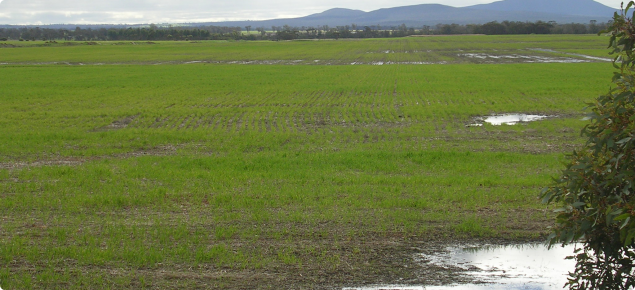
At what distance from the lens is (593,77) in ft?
110

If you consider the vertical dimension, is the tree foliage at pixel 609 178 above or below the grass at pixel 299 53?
below

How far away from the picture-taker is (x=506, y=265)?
6.63 metres

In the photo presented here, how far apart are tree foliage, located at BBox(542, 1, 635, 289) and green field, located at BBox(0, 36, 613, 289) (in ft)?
7.08

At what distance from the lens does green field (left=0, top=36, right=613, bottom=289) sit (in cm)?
642

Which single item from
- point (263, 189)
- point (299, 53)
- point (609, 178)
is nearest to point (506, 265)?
point (609, 178)

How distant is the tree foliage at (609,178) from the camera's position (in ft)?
12.8

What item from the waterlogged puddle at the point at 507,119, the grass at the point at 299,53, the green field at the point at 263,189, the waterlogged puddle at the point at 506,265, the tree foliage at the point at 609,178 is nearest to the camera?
the tree foliage at the point at 609,178

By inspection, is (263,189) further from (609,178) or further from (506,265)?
(609,178)

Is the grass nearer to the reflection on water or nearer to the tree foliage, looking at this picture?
the reflection on water

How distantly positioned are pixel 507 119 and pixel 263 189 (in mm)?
12746

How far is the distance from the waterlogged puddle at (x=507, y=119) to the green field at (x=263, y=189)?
56cm

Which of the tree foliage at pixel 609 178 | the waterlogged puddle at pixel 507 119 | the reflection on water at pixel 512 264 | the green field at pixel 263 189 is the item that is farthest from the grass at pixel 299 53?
the tree foliage at pixel 609 178

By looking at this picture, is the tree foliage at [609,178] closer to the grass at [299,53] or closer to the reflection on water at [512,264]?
the reflection on water at [512,264]

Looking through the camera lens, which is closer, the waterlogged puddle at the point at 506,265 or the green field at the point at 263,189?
the waterlogged puddle at the point at 506,265
